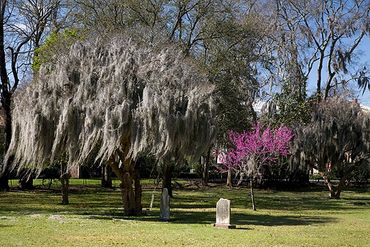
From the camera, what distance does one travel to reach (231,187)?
50219 mm

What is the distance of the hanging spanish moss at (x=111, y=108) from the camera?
61.7 ft

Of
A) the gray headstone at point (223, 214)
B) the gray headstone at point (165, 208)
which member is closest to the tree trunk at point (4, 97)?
the gray headstone at point (165, 208)

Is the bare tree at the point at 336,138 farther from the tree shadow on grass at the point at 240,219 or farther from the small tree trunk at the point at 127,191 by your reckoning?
the small tree trunk at the point at 127,191

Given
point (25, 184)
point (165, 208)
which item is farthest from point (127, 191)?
point (25, 184)

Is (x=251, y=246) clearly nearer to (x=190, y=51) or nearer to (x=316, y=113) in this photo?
(x=190, y=51)

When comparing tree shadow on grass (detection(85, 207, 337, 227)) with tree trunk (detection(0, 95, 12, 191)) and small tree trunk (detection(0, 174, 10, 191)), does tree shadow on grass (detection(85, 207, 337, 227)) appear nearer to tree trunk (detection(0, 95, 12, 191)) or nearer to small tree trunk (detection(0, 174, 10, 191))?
tree trunk (detection(0, 95, 12, 191))

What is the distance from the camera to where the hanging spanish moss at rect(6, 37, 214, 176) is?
18812 millimetres

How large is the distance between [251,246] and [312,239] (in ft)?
8.70

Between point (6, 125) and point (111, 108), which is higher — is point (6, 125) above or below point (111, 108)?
above

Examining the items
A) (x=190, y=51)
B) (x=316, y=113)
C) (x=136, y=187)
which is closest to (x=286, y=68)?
(x=316, y=113)

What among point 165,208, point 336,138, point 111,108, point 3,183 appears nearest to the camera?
point 111,108

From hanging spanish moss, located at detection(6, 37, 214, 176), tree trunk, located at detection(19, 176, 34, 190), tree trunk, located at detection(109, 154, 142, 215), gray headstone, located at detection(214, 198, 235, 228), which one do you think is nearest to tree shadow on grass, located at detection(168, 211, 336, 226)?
tree trunk, located at detection(109, 154, 142, 215)

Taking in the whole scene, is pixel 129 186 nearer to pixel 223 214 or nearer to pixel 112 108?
pixel 112 108

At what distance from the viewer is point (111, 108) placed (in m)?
18.8
